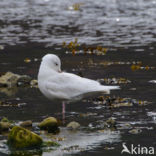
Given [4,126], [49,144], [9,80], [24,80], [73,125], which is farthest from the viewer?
[24,80]

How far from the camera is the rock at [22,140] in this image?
941cm

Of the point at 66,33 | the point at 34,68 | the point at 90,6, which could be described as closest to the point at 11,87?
the point at 34,68

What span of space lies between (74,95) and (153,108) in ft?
5.20

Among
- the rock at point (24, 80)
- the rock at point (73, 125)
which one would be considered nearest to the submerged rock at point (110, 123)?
the rock at point (73, 125)

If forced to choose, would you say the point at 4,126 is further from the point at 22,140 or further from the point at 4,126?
the point at 22,140

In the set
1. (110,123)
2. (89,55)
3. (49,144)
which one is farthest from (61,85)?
(89,55)

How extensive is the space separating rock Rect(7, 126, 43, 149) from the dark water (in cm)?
34

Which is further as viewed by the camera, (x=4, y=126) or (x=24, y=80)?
(x=24, y=80)

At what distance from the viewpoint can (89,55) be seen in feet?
62.8

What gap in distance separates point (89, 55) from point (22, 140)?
32.6 feet

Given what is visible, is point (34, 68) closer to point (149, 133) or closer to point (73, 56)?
point (73, 56)

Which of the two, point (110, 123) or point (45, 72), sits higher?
point (45, 72)

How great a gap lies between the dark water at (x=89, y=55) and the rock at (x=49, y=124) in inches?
9.9

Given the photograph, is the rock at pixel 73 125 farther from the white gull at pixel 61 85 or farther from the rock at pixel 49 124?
the white gull at pixel 61 85
